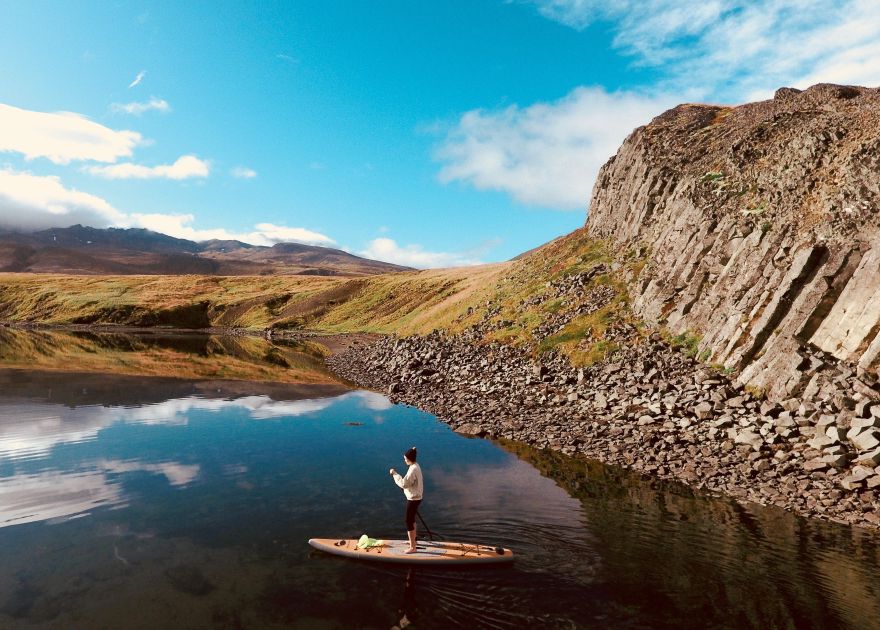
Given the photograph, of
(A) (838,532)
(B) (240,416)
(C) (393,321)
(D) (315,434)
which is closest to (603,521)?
(A) (838,532)

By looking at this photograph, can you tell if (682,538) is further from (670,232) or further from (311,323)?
(311,323)

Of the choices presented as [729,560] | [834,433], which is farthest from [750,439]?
[729,560]

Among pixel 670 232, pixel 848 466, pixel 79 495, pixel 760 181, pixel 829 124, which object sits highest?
pixel 829 124

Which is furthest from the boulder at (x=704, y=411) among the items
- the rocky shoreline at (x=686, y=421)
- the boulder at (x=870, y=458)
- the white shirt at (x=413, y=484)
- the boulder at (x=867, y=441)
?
the white shirt at (x=413, y=484)

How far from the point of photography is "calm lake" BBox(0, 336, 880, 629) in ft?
51.7

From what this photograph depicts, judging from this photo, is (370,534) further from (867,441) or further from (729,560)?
(867,441)

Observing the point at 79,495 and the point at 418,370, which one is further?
the point at 418,370

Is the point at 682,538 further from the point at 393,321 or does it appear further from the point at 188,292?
the point at 188,292

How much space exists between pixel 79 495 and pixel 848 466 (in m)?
Answer: 38.4

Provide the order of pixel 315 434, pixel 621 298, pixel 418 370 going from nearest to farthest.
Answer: pixel 315 434 → pixel 621 298 → pixel 418 370

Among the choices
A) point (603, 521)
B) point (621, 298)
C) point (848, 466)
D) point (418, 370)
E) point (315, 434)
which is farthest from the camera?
point (418, 370)

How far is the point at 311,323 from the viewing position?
152 metres

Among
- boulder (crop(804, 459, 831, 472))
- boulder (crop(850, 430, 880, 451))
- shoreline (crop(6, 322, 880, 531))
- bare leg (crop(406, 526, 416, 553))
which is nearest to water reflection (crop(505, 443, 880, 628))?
shoreline (crop(6, 322, 880, 531))

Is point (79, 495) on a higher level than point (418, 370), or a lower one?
lower
